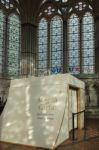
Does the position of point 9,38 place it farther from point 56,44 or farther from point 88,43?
point 88,43

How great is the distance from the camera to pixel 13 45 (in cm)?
1886

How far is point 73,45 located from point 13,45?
3956 mm

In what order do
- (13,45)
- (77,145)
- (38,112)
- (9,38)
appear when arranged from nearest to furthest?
(77,145) < (38,112) < (9,38) < (13,45)

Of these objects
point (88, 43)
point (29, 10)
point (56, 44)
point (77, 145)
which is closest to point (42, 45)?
point (56, 44)

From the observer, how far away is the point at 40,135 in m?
7.59

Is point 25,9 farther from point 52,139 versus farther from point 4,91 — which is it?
point 52,139

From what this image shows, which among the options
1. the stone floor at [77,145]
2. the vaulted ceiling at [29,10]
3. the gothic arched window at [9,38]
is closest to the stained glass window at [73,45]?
the vaulted ceiling at [29,10]

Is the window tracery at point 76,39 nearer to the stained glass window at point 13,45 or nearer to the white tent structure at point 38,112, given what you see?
the stained glass window at point 13,45

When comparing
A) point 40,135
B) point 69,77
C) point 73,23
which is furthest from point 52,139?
point 73,23

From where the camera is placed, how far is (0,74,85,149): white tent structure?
24.7ft

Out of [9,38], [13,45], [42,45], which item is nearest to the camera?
[9,38]

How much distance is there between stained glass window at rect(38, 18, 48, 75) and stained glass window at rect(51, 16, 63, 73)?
477 millimetres

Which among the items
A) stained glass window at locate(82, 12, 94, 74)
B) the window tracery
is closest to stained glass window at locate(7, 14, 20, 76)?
the window tracery

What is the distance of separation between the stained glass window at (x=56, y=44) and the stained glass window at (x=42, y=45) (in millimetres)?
477
